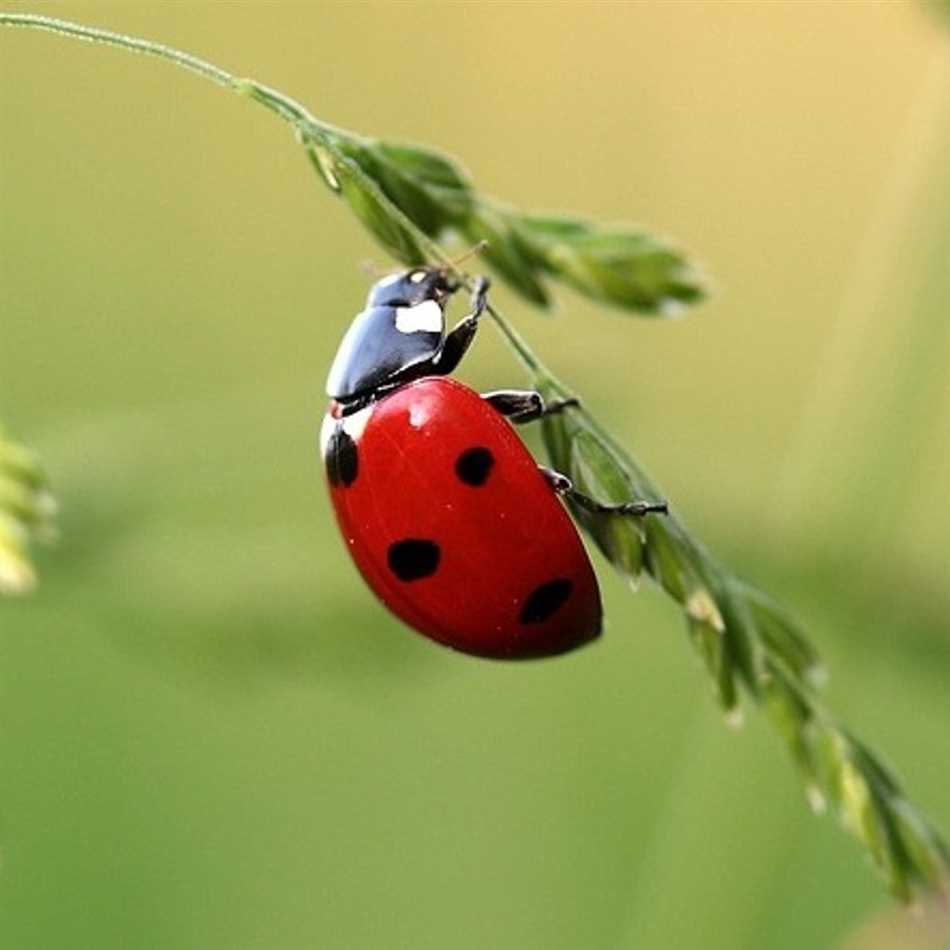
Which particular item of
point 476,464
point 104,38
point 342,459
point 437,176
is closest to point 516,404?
point 476,464

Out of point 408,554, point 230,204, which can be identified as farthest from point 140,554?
point 230,204

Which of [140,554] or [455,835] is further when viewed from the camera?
[455,835]

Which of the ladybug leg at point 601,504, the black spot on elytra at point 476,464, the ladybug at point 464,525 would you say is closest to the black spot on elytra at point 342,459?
the ladybug at point 464,525

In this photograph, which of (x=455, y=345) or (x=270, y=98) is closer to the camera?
(x=270, y=98)

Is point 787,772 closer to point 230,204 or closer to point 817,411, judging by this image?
point 817,411

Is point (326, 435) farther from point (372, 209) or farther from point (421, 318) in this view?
point (372, 209)

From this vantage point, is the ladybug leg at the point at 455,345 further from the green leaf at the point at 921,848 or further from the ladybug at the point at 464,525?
the green leaf at the point at 921,848

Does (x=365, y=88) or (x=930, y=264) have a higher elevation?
(x=365, y=88)
